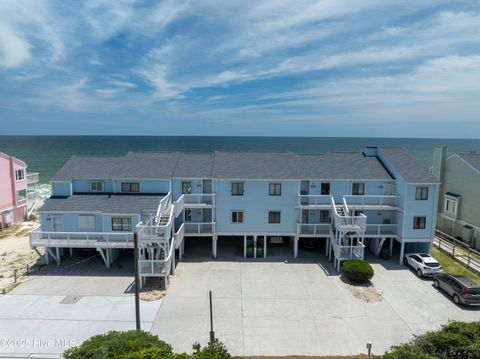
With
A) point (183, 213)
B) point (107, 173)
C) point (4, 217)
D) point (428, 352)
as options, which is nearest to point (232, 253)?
point (183, 213)

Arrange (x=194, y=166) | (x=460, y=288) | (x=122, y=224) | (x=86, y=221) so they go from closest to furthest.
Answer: (x=460, y=288)
(x=122, y=224)
(x=86, y=221)
(x=194, y=166)

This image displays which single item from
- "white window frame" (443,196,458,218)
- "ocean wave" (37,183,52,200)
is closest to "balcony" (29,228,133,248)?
"ocean wave" (37,183,52,200)

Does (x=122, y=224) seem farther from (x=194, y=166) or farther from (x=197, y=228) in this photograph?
(x=194, y=166)

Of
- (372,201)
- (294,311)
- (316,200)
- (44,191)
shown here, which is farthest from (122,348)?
(44,191)

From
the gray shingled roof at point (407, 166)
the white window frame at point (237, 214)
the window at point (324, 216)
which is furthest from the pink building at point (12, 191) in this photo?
the gray shingled roof at point (407, 166)

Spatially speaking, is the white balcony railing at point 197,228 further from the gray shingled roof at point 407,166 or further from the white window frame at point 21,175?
the white window frame at point 21,175

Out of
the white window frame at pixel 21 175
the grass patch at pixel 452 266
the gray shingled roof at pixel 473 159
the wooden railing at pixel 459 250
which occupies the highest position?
the gray shingled roof at pixel 473 159

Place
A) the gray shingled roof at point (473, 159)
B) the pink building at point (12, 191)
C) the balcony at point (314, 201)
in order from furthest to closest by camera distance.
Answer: the pink building at point (12, 191) < the gray shingled roof at point (473, 159) < the balcony at point (314, 201)

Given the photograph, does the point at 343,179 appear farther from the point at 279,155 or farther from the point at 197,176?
the point at 197,176

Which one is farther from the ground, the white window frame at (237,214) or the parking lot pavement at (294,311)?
the white window frame at (237,214)
